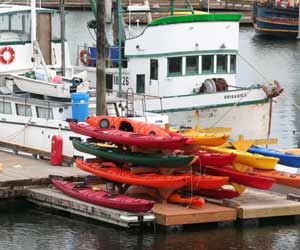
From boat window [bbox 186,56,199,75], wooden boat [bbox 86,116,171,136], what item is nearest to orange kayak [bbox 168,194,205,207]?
wooden boat [bbox 86,116,171,136]

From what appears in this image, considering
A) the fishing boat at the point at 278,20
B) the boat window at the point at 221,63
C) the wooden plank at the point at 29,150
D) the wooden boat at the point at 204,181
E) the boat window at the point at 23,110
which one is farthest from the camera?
the fishing boat at the point at 278,20

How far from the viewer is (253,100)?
138 feet

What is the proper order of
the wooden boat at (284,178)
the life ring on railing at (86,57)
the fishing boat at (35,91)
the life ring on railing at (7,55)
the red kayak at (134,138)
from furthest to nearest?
1. the life ring on railing at (86,57)
2. the life ring on railing at (7,55)
3. the fishing boat at (35,91)
4. the wooden boat at (284,178)
5. the red kayak at (134,138)

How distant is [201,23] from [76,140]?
1095cm

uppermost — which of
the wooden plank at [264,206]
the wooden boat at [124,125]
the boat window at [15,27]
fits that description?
the boat window at [15,27]

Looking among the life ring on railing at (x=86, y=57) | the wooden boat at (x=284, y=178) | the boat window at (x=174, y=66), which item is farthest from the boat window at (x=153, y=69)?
the wooden boat at (x=284, y=178)

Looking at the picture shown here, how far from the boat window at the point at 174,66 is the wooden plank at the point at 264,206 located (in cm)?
1148

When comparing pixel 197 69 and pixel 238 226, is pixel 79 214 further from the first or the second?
pixel 197 69

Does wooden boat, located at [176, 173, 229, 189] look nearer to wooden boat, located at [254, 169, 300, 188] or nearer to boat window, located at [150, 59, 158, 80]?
wooden boat, located at [254, 169, 300, 188]

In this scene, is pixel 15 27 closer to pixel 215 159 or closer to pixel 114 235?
pixel 215 159

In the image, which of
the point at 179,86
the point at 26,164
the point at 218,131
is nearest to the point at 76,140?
the point at 26,164

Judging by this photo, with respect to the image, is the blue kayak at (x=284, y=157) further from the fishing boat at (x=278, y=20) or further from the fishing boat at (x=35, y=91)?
the fishing boat at (x=278, y=20)

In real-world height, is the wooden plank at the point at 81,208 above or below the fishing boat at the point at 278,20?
above

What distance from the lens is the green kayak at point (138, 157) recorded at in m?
27.9
